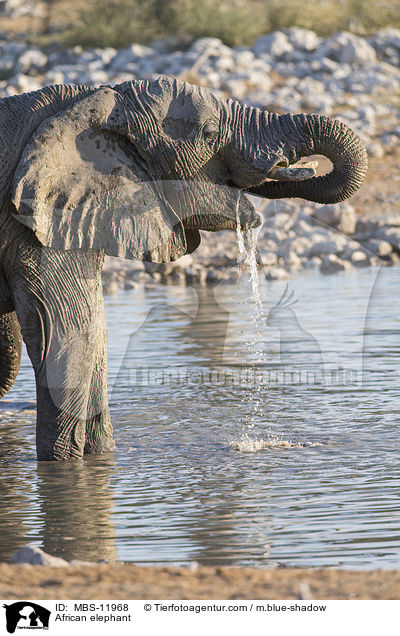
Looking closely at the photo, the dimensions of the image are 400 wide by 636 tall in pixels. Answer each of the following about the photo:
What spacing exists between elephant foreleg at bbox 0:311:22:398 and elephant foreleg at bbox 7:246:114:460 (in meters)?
0.84

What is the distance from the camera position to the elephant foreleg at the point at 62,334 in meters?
5.87

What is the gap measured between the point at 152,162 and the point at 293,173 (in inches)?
28.7

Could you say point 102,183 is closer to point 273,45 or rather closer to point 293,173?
point 293,173

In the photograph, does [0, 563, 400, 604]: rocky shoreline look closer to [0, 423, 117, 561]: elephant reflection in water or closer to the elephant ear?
[0, 423, 117, 561]: elephant reflection in water

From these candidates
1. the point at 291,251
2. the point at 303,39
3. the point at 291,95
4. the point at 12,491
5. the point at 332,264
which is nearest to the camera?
the point at 12,491

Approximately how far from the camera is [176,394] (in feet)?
27.0

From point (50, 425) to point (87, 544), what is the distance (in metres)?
1.44

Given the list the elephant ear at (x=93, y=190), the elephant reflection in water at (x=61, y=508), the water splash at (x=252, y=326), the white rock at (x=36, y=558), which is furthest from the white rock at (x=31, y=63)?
the white rock at (x=36, y=558)

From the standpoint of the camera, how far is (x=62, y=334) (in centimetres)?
590

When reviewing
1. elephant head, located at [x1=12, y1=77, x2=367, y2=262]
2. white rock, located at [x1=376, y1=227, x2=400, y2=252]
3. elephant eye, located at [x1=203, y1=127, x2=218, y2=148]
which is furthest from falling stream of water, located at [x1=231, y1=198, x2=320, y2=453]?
white rock, located at [x1=376, y1=227, x2=400, y2=252]

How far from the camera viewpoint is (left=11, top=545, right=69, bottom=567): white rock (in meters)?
4.15

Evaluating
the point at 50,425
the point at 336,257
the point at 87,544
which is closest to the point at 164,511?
the point at 87,544

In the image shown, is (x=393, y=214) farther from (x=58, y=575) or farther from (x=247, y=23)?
(x=58, y=575)
